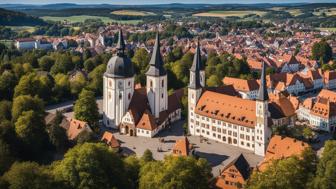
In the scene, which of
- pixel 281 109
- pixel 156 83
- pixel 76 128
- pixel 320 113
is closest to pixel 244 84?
pixel 320 113

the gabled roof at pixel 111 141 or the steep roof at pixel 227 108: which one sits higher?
the steep roof at pixel 227 108

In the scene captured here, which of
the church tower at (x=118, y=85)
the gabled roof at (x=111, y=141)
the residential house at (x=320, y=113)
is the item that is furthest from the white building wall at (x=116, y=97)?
the residential house at (x=320, y=113)

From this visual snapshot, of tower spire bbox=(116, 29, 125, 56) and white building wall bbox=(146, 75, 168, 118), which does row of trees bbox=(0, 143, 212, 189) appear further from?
tower spire bbox=(116, 29, 125, 56)

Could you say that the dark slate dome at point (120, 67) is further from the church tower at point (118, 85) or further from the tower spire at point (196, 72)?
the tower spire at point (196, 72)

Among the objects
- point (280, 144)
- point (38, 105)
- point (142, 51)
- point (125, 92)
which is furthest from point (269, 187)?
point (142, 51)

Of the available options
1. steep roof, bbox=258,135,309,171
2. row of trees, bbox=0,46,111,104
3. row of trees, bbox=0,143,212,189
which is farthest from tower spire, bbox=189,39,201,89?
row of trees, bbox=0,46,111,104

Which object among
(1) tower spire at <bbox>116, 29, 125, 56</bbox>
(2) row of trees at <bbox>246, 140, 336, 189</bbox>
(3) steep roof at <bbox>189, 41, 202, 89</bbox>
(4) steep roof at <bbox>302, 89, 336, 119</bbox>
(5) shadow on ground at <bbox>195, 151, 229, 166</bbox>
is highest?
(1) tower spire at <bbox>116, 29, 125, 56</bbox>

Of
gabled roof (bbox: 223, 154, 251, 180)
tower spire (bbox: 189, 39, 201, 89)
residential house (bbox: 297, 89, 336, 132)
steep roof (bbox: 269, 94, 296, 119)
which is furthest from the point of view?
residential house (bbox: 297, 89, 336, 132)
